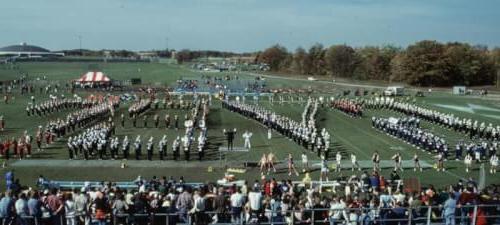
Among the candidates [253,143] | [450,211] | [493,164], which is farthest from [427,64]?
[450,211]

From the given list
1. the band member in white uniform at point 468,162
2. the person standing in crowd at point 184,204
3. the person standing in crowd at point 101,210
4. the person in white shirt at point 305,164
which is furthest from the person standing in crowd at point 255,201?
the band member in white uniform at point 468,162

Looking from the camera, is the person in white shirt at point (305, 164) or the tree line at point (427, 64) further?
the tree line at point (427, 64)

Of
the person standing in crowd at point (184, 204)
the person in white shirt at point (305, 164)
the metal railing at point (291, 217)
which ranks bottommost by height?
the person in white shirt at point (305, 164)

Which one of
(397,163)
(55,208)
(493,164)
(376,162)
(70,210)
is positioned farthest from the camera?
(397,163)

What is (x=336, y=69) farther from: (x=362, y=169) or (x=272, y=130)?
(x=362, y=169)

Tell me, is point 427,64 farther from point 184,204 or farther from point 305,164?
point 184,204

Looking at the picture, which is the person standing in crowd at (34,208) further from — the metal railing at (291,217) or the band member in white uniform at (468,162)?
the band member in white uniform at (468,162)

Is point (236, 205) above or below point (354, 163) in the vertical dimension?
above

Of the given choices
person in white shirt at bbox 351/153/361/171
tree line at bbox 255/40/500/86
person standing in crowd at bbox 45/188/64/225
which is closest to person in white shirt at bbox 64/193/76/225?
person standing in crowd at bbox 45/188/64/225

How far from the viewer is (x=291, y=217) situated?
1284 cm

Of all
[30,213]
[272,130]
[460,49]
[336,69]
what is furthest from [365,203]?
[336,69]

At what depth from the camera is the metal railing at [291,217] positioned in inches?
498

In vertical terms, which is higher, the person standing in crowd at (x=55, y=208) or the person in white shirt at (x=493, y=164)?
the person standing in crowd at (x=55, y=208)

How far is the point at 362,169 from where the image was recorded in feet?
87.4
